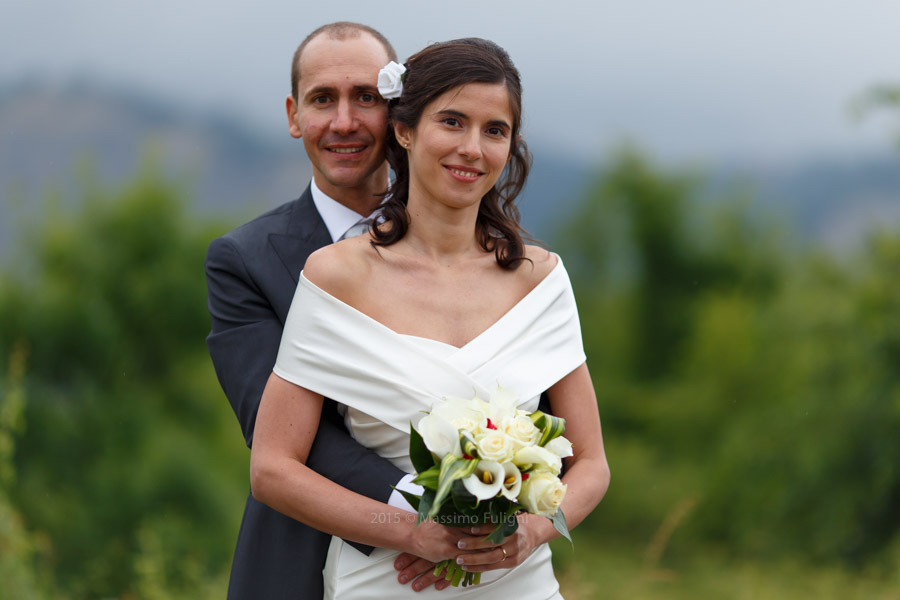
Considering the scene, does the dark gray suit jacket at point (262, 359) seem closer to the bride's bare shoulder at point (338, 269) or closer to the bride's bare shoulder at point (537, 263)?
the bride's bare shoulder at point (338, 269)

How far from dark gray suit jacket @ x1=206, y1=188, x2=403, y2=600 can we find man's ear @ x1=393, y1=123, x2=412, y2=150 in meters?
0.55

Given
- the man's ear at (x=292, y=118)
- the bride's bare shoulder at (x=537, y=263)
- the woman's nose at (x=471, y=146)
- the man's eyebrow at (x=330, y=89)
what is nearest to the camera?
the woman's nose at (x=471, y=146)

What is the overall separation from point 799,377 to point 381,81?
12943 mm

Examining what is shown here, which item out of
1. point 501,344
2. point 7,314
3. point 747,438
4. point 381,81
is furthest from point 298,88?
point 747,438

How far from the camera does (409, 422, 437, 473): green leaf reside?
253 centimetres

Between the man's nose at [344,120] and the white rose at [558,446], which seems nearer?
the white rose at [558,446]

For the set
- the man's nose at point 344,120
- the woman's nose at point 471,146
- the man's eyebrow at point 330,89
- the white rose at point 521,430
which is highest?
the man's eyebrow at point 330,89

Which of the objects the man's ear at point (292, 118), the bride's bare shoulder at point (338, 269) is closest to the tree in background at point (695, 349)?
the man's ear at point (292, 118)

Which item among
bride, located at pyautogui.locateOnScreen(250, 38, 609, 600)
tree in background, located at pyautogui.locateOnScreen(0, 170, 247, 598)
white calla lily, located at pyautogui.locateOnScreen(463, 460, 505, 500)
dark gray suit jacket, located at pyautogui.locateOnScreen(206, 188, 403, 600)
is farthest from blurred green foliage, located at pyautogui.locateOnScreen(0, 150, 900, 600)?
white calla lily, located at pyautogui.locateOnScreen(463, 460, 505, 500)

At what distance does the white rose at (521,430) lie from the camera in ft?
8.10

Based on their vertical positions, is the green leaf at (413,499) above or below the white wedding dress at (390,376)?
below

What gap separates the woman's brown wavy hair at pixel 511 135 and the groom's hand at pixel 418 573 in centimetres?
95

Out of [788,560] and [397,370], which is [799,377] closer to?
[788,560]

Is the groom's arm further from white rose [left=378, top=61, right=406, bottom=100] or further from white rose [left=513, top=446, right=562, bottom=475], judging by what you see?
white rose [left=378, top=61, right=406, bottom=100]
